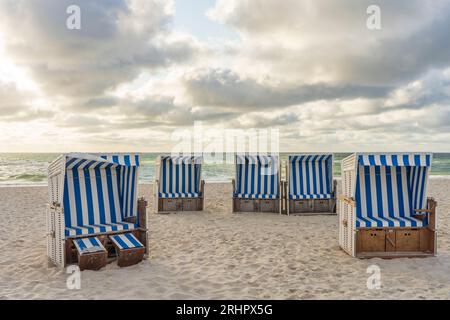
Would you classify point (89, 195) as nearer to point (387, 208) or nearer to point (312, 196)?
point (387, 208)

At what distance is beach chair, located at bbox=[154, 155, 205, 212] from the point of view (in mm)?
11422

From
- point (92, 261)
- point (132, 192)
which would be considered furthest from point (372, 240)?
point (92, 261)

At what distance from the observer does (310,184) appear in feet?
36.7

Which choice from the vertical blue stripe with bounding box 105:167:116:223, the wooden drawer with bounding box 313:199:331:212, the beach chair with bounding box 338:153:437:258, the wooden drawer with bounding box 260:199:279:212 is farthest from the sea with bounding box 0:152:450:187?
the beach chair with bounding box 338:153:437:258

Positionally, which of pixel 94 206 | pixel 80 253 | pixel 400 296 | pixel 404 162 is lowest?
pixel 400 296

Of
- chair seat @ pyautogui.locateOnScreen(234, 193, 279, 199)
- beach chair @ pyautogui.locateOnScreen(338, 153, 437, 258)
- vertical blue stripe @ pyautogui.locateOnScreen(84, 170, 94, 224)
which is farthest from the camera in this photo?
A: chair seat @ pyautogui.locateOnScreen(234, 193, 279, 199)

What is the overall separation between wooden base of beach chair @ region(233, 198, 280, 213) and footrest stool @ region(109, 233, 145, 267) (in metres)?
5.70

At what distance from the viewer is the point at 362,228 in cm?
628

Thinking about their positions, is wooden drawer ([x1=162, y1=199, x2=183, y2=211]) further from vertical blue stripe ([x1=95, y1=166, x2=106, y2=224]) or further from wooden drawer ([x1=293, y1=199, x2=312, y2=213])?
vertical blue stripe ([x1=95, y1=166, x2=106, y2=224])

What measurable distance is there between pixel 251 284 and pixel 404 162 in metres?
3.35

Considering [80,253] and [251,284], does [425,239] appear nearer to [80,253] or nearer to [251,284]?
[251,284]

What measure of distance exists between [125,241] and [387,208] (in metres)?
4.99
